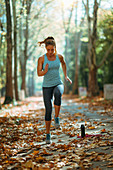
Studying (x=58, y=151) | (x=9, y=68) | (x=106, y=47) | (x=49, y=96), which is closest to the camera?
(x=58, y=151)

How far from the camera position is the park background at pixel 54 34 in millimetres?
17094

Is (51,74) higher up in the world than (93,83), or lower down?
higher up

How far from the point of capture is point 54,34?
3122 cm

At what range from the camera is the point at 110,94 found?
1758 centimetres

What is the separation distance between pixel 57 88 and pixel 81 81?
35.0 metres

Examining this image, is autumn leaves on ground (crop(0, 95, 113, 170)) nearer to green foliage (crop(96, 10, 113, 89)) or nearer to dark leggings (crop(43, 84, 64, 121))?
dark leggings (crop(43, 84, 64, 121))

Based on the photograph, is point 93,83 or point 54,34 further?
point 54,34

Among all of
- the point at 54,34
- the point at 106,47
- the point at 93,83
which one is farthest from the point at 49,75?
the point at 54,34

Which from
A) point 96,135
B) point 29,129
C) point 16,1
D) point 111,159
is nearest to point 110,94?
point 16,1

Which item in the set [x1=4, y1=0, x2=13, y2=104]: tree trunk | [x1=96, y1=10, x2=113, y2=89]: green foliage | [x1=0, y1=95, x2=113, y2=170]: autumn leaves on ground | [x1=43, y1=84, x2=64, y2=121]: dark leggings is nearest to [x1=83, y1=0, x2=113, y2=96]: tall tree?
[x1=96, y1=10, x2=113, y2=89]: green foliage

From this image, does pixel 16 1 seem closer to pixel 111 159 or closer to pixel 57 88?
pixel 57 88

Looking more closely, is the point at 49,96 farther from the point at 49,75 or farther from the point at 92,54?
the point at 92,54

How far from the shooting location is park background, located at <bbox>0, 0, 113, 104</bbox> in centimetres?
1709

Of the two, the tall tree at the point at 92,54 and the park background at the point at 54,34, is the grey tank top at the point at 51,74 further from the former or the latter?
the tall tree at the point at 92,54
